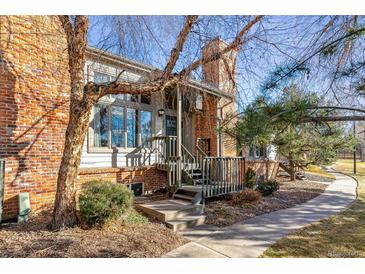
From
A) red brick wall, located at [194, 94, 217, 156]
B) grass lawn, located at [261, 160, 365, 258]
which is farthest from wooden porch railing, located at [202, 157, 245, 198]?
grass lawn, located at [261, 160, 365, 258]

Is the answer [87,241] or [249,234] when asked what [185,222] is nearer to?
[249,234]

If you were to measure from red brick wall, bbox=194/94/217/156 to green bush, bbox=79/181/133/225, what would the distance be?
537cm

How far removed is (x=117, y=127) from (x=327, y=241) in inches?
223

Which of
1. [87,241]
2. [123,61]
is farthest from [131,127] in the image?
[87,241]

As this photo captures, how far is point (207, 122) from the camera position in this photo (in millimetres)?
8961

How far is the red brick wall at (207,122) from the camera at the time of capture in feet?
29.1

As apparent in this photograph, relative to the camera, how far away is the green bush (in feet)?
12.3

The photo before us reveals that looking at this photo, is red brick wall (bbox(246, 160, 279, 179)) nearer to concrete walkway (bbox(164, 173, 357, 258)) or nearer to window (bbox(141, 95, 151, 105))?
concrete walkway (bbox(164, 173, 357, 258))

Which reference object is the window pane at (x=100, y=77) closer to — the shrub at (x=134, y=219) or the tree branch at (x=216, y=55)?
the tree branch at (x=216, y=55)

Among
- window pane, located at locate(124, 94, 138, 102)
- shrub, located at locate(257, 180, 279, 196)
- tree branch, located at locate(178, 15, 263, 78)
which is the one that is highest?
tree branch, located at locate(178, 15, 263, 78)

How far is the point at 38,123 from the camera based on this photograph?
456cm
